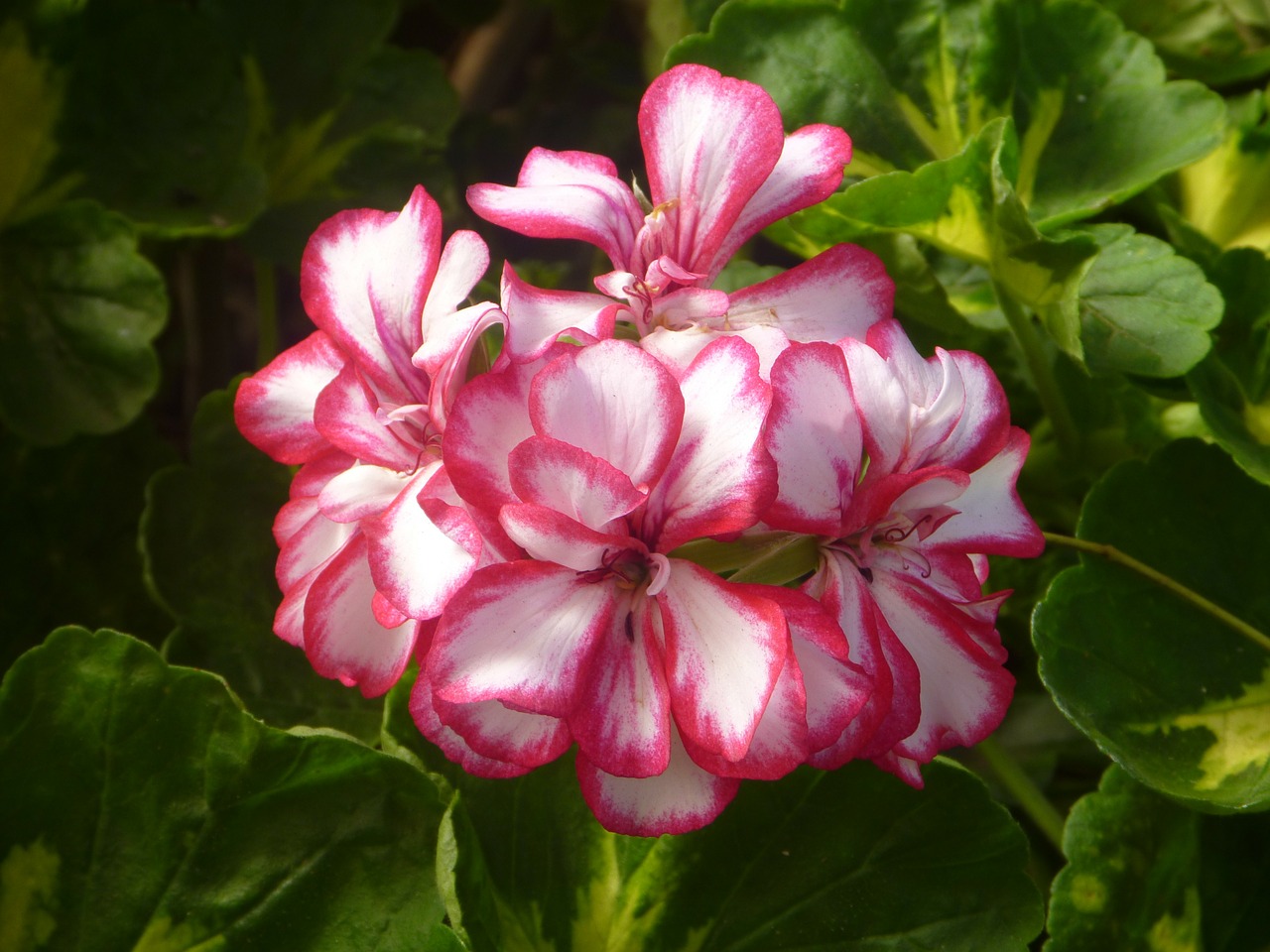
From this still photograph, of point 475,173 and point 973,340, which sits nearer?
point 973,340

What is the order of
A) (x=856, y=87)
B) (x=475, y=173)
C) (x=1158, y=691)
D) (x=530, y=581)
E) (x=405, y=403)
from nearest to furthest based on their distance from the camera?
(x=530, y=581) → (x=405, y=403) → (x=1158, y=691) → (x=856, y=87) → (x=475, y=173)

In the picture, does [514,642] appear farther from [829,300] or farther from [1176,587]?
[1176,587]

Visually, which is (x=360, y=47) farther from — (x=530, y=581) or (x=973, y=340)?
(x=530, y=581)

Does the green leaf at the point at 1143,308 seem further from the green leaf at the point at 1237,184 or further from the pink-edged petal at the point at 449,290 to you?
the pink-edged petal at the point at 449,290

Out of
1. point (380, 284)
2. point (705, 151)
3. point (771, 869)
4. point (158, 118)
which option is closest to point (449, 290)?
point (380, 284)

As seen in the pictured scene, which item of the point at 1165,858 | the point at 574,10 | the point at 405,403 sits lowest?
the point at 1165,858

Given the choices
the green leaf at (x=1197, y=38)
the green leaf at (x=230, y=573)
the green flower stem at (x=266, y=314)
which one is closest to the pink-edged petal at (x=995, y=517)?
the green leaf at (x=230, y=573)

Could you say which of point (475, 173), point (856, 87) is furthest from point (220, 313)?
point (856, 87)
